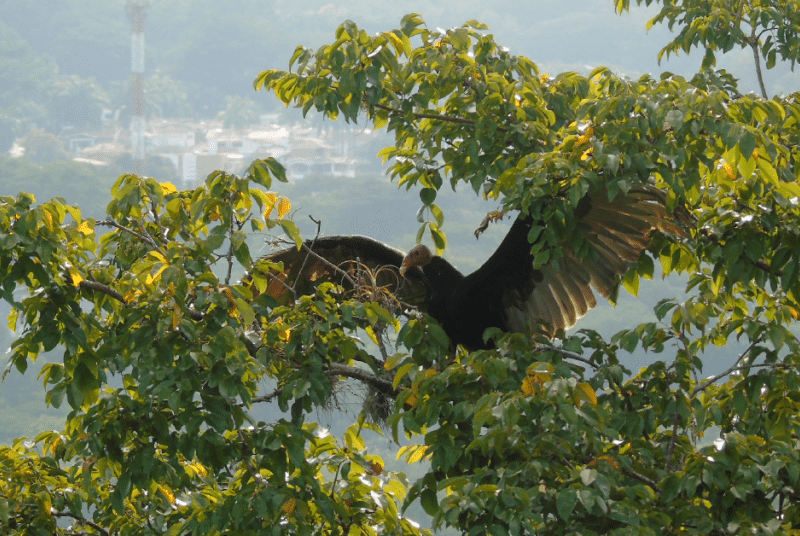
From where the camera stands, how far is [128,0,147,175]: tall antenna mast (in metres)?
57.2

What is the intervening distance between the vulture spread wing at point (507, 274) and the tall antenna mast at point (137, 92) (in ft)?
162

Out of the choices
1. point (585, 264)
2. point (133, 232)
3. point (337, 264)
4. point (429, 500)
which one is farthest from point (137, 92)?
point (429, 500)

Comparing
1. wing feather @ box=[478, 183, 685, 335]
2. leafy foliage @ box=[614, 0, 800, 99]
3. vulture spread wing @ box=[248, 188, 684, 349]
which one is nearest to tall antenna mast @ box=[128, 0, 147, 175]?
leafy foliage @ box=[614, 0, 800, 99]

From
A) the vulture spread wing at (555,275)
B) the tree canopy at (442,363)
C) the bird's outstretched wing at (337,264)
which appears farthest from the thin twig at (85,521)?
the vulture spread wing at (555,275)

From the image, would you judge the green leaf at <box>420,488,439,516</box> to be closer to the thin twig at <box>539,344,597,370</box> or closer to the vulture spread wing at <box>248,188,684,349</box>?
the thin twig at <box>539,344,597,370</box>

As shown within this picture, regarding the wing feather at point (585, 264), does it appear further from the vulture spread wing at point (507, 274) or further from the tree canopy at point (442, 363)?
the tree canopy at point (442, 363)

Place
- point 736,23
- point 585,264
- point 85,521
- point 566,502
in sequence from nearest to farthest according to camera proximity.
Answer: point 566,502
point 85,521
point 585,264
point 736,23

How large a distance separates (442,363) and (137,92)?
59166 millimetres

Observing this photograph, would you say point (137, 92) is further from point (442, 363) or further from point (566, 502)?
point (566, 502)

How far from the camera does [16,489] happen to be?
3.28m

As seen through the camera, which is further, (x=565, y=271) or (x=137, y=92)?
(x=137, y=92)

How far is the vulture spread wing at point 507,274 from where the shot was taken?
12.0 feet

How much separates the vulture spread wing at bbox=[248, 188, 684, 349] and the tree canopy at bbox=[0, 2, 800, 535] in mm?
203

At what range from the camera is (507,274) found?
13.5ft
